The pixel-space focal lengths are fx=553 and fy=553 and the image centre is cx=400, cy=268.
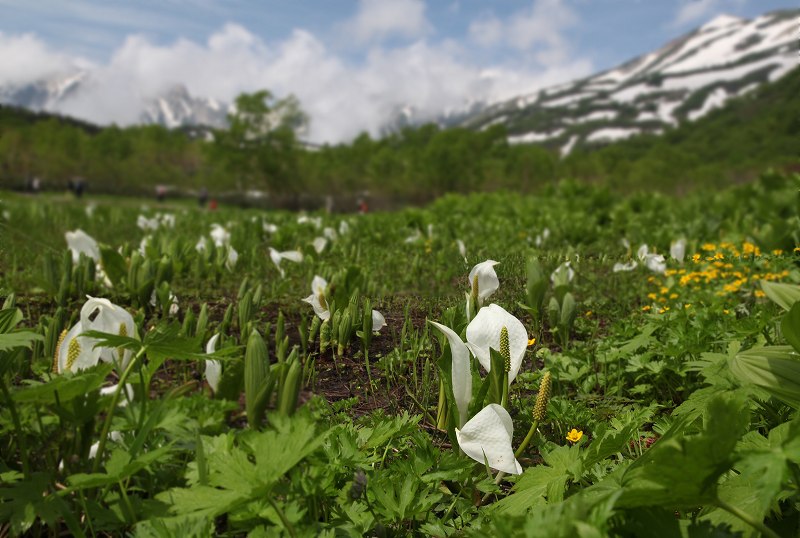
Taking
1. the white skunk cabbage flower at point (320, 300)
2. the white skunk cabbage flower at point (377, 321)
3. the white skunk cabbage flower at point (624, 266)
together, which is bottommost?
the white skunk cabbage flower at point (377, 321)

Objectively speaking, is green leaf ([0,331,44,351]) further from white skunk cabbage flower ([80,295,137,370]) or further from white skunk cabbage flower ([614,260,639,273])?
white skunk cabbage flower ([614,260,639,273])

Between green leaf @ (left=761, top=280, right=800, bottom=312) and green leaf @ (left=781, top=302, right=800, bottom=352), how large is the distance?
195mm

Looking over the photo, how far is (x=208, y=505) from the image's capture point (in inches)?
49.1

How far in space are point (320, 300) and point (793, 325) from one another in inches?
78.0

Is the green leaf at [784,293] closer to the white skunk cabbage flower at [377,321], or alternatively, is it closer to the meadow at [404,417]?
the meadow at [404,417]

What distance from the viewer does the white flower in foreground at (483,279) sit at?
2273 mm

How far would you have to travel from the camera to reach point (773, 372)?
5.06ft

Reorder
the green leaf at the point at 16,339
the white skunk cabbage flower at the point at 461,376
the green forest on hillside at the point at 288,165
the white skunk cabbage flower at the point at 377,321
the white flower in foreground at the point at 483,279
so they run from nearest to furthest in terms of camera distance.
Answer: the green leaf at the point at 16,339 → the white skunk cabbage flower at the point at 461,376 → the white flower in foreground at the point at 483,279 → the white skunk cabbage flower at the point at 377,321 → the green forest on hillside at the point at 288,165

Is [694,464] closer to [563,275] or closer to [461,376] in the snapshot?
[461,376]

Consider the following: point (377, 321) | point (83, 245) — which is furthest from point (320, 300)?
point (83, 245)

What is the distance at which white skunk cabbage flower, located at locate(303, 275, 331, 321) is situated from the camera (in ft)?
9.09

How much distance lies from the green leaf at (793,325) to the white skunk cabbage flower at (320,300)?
1.86 meters

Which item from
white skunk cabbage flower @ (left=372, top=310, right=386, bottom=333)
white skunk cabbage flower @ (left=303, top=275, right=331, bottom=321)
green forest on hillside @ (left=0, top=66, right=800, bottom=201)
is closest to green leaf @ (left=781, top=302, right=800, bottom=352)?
white skunk cabbage flower @ (left=372, top=310, right=386, bottom=333)

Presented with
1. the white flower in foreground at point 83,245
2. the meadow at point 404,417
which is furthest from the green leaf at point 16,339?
the white flower in foreground at point 83,245
